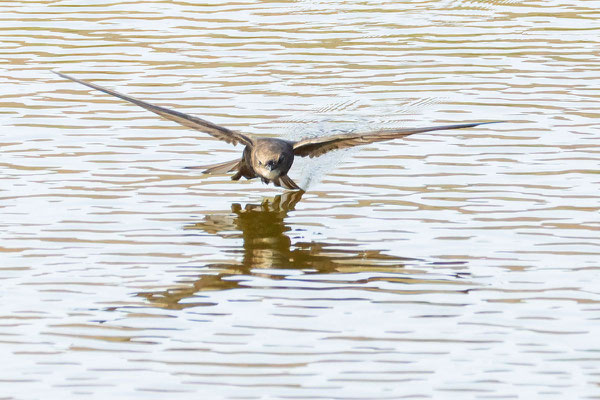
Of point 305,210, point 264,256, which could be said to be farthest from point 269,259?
point 305,210

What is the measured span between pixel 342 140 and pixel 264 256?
173 centimetres

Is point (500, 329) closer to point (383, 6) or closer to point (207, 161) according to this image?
point (207, 161)

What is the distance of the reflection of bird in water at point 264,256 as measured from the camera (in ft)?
28.9

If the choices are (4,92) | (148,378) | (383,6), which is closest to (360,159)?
(4,92)

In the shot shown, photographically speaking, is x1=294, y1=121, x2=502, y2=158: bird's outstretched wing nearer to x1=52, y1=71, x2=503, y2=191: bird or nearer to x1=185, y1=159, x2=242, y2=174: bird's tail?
x1=52, y1=71, x2=503, y2=191: bird

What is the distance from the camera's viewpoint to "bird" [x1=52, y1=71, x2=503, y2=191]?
10750 mm

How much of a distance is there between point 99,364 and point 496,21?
35.3ft

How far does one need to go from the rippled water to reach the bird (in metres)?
0.24

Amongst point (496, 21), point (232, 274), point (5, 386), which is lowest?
point (5, 386)

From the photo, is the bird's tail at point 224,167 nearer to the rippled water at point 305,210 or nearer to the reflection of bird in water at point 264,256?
the rippled water at point 305,210

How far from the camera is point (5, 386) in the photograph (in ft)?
23.4

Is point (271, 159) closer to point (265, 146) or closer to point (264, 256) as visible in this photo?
point (265, 146)

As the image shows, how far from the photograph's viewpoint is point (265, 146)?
11031mm

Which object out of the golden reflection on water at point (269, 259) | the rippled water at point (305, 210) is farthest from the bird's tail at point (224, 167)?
the golden reflection on water at point (269, 259)
